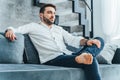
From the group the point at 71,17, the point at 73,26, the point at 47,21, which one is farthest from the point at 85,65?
the point at 71,17

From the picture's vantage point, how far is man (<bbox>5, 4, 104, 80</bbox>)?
221cm

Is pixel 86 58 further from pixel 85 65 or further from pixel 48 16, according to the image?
pixel 48 16

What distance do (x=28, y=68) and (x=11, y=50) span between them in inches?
23.0

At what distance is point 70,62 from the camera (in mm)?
2303

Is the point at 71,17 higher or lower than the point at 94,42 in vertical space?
higher

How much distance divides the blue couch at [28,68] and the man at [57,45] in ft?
0.24

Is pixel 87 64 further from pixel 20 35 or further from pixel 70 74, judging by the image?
pixel 20 35

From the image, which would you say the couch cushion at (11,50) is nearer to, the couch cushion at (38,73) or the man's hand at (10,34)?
the man's hand at (10,34)

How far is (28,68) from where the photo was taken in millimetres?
1940

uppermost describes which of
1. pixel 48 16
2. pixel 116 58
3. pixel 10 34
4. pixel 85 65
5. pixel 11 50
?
pixel 48 16

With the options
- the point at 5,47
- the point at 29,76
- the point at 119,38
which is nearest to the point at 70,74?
the point at 29,76

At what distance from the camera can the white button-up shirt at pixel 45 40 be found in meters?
2.57

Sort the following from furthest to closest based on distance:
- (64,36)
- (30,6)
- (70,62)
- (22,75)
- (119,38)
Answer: (119,38), (30,6), (64,36), (70,62), (22,75)

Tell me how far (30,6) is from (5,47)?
1447 millimetres
